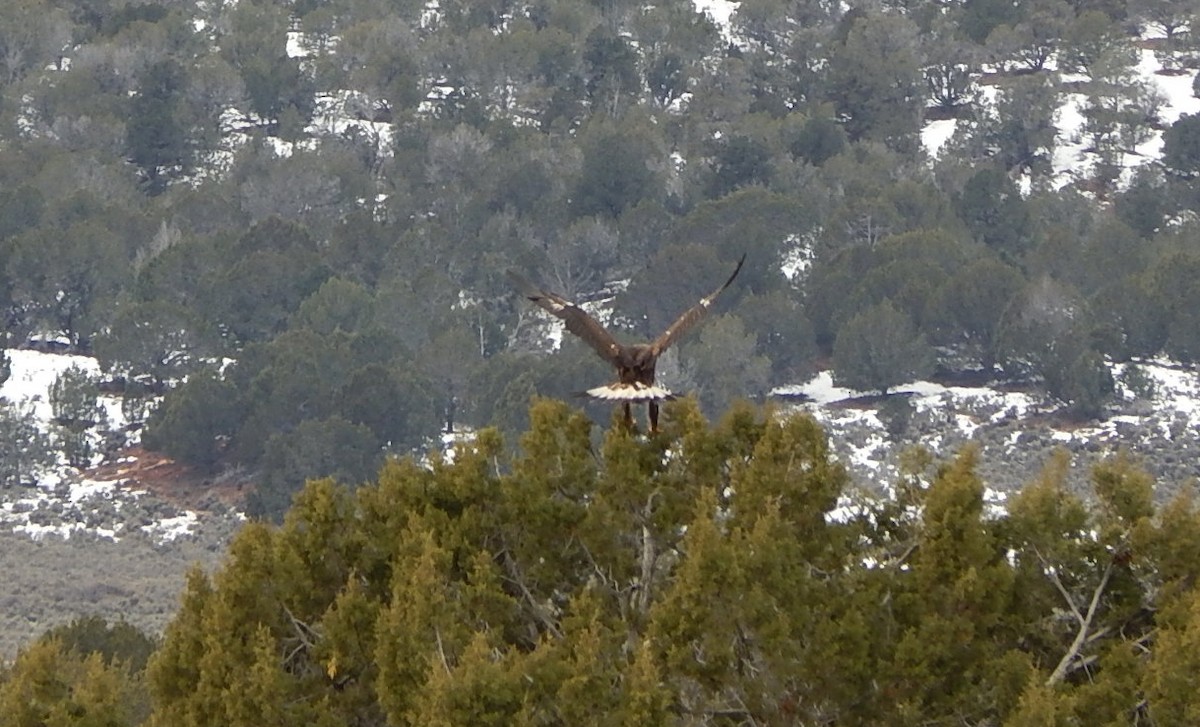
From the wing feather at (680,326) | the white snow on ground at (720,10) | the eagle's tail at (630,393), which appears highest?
the white snow on ground at (720,10)

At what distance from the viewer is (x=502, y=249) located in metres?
Result: 46.4

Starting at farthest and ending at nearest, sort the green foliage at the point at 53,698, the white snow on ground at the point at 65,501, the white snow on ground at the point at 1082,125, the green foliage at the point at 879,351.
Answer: the white snow on ground at the point at 1082,125
the green foliage at the point at 879,351
the white snow on ground at the point at 65,501
the green foliage at the point at 53,698

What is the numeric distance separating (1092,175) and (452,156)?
13.7m

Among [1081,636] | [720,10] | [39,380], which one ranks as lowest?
[39,380]

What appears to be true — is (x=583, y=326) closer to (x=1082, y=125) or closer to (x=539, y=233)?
(x=539, y=233)

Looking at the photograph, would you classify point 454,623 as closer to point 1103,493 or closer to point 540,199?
point 1103,493

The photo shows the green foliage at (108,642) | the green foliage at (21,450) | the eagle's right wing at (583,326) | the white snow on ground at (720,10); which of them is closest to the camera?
the eagle's right wing at (583,326)

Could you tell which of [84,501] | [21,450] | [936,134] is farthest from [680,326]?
[936,134]

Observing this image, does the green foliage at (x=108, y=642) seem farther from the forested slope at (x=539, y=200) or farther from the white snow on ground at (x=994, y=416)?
the white snow on ground at (x=994, y=416)

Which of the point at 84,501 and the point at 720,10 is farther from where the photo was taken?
the point at 720,10

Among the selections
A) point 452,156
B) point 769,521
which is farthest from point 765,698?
point 452,156

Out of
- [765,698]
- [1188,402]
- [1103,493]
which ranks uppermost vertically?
[1103,493]

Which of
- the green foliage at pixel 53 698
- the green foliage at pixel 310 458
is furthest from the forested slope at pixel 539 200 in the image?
the green foliage at pixel 53 698

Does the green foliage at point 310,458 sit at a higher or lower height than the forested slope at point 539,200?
lower
